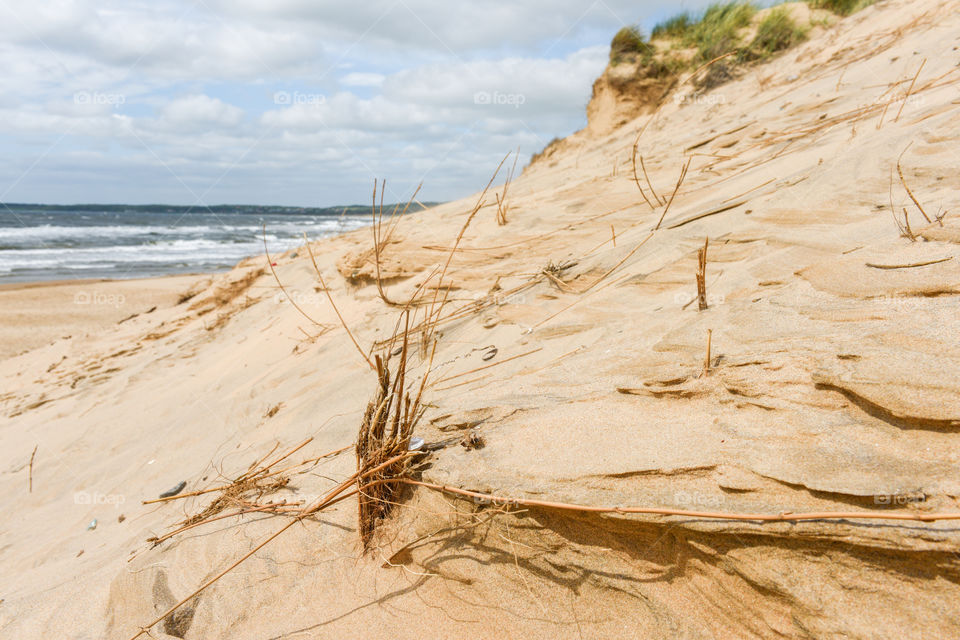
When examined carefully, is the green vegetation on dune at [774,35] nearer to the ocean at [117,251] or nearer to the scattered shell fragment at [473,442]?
the ocean at [117,251]

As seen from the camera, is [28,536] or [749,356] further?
[28,536]

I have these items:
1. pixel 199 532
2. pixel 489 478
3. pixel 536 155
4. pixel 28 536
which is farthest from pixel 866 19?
pixel 28 536

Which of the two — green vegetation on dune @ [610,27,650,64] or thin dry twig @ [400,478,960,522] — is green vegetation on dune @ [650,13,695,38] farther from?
thin dry twig @ [400,478,960,522]

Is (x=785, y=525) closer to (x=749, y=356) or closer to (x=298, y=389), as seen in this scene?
(x=749, y=356)

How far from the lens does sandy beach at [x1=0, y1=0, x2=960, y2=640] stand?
1.23 meters

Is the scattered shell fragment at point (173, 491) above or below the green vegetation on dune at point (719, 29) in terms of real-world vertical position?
below

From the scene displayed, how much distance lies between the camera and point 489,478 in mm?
1557

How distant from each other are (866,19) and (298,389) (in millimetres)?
8066

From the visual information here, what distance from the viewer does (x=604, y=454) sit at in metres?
1.50

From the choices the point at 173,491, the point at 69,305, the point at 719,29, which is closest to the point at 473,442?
the point at 173,491

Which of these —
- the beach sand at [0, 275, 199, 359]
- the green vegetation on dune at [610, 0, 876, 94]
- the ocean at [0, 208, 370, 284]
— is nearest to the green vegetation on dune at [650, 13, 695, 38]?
the green vegetation on dune at [610, 0, 876, 94]

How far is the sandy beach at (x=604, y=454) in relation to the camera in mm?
1228

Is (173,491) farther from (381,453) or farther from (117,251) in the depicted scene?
(117,251)

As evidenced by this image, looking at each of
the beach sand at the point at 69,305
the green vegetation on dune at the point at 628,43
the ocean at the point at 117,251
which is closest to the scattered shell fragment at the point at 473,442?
the beach sand at the point at 69,305
